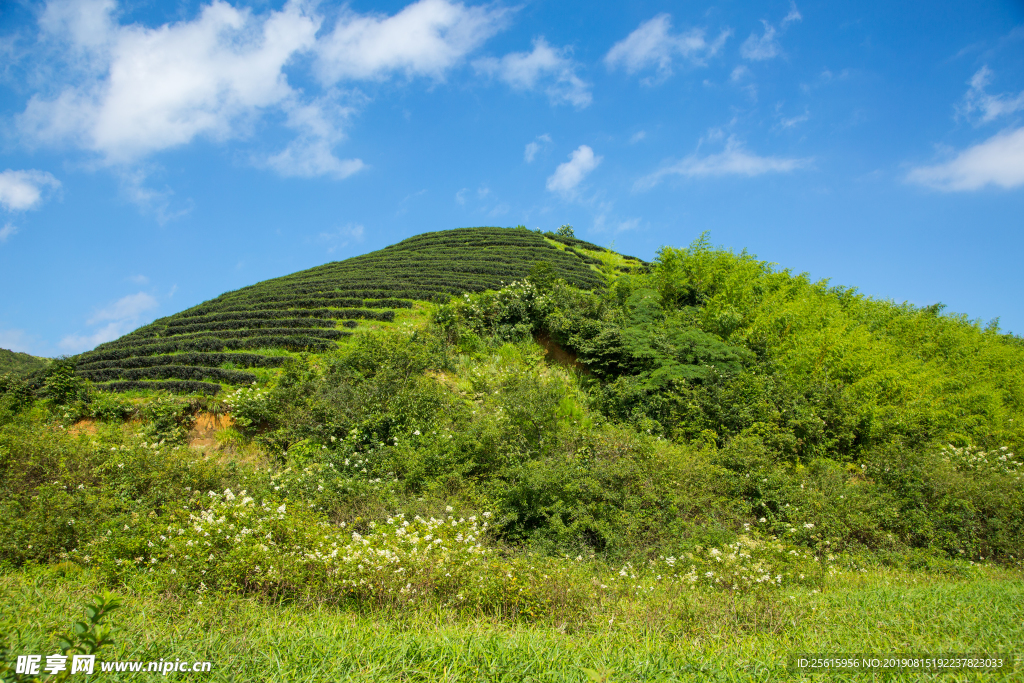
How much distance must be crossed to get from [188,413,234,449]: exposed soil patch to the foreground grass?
663 cm

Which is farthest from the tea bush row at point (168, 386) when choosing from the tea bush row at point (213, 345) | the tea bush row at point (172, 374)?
the tea bush row at point (213, 345)

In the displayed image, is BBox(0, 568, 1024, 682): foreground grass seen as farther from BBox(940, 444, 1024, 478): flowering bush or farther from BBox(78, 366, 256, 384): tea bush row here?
BBox(78, 366, 256, 384): tea bush row

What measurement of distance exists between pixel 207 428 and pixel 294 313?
7229 millimetres

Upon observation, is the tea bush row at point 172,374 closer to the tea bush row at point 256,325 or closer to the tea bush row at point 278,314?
the tea bush row at point 256,325

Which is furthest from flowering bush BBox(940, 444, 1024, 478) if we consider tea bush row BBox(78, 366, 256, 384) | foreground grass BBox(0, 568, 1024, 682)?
tea bush row BBox(78, 366, 256, 384)

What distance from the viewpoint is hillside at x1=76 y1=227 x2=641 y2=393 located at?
1423cm

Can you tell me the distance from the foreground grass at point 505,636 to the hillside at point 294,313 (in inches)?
389

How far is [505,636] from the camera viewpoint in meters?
3.76

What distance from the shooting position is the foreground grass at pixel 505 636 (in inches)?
124

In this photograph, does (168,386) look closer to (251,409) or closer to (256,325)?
(251,409)

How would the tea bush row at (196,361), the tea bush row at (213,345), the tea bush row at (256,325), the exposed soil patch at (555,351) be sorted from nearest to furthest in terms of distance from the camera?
1. the tea bush row at (196,361)
2. the tea bush row at (213,345)
3. the exposed soil patch at (555,351)
4. the tea bush row at (256,325)

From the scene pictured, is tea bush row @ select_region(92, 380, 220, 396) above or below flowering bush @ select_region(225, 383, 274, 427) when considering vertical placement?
above

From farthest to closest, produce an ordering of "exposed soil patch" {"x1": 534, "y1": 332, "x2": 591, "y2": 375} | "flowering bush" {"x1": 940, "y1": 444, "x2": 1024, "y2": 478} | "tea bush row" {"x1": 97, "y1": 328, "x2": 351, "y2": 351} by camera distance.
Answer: "exposed soil patch" {"x1": 534, "y1": 332, "x2": 591, "y2": 375} → "tea bush row" {"x1": 97, "y1": 328, "x2": 351, "y2": 351} → "flowering bush" {"x1": 940, "y1": 444, "x2": 1024, "y2": 478}

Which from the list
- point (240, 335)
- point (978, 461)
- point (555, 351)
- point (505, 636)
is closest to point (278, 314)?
point (240, 335)
